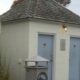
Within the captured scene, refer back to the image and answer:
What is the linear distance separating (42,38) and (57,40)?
0.72 m

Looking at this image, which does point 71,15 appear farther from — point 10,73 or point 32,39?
point 10,73

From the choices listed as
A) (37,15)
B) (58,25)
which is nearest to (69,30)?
(58,25)

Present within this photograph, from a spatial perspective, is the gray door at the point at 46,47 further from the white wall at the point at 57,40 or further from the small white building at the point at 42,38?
the white wall at the point at 57,40

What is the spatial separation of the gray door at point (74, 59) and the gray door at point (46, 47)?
1.11 m

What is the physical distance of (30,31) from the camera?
47.0ft

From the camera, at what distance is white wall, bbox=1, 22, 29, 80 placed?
47.5 feet

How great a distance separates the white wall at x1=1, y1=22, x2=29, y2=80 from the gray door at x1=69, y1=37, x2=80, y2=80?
2.39 m

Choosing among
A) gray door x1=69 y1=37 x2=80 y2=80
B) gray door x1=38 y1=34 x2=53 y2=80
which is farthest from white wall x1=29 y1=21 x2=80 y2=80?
gray door x1=69 y1=37 x2=80 y2=80

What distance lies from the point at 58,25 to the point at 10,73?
9.28 feet

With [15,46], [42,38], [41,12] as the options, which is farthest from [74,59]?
[15,46]

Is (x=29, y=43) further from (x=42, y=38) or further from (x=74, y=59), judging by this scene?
(x=74, y=59)

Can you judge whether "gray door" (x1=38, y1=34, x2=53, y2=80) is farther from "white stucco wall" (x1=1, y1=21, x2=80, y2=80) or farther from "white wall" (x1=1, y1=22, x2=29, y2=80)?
"white wall" (x1=1, y1=22, x2=29, y2=80)

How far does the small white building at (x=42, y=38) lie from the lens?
14438mm

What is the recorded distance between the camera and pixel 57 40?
1520 cm
